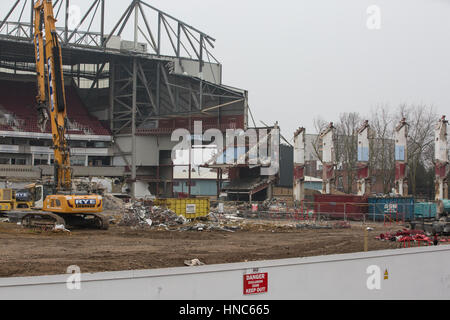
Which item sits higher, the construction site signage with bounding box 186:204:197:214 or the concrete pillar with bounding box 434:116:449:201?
the concrete pillar with bounding box 434:116:449:201

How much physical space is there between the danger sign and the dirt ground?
21.9 feet

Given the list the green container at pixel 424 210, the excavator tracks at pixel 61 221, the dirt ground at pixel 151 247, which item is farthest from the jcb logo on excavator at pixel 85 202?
the green container at pixel 424 210

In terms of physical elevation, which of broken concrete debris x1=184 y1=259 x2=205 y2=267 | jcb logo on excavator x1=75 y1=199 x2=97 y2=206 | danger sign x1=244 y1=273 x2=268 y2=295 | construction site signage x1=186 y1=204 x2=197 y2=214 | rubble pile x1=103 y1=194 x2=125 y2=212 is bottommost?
rubble pile x1=103 y1=194 x2=125 y2=212

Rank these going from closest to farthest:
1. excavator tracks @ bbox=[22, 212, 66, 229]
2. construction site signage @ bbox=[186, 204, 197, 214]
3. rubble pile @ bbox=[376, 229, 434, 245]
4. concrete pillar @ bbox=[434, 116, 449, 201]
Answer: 1. rubble pile @ bbox=[376, 229, 434, 245]
2. excavator tracks @ bbox=[22, 212, 66, 229]
3. construction site signage @ bbox=[186, 204, 197, 214]
4. concrete pillar @ bbox=[434, 116, 449, 201]

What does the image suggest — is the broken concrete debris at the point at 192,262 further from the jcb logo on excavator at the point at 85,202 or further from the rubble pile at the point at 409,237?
the jcb logo on excavator at the point at 85,202

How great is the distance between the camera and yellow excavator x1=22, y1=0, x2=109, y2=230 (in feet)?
86.2

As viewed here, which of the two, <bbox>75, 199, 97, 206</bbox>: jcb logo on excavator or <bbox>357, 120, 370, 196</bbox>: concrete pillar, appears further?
<bbox>357, 120, 370, 196</bbox>: concrete pillar

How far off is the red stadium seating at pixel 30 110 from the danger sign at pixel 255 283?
60.8 m

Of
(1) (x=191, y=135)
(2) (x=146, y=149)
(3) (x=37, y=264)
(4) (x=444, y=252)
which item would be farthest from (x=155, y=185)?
(4) (x=444, y=252)

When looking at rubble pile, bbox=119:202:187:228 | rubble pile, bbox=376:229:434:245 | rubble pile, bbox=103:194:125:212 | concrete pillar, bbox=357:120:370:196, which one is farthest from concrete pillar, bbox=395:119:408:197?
rubble pile, bbox=103:194:125:212

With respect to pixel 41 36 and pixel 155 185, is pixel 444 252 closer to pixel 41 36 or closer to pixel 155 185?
pixel 41 36

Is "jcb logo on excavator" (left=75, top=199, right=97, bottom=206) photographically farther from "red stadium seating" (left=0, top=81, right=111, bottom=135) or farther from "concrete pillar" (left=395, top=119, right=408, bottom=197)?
"red stadium seating" (left=0, top=81, right=111, bottom=135)

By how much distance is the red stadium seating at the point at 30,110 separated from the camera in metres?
67.2
